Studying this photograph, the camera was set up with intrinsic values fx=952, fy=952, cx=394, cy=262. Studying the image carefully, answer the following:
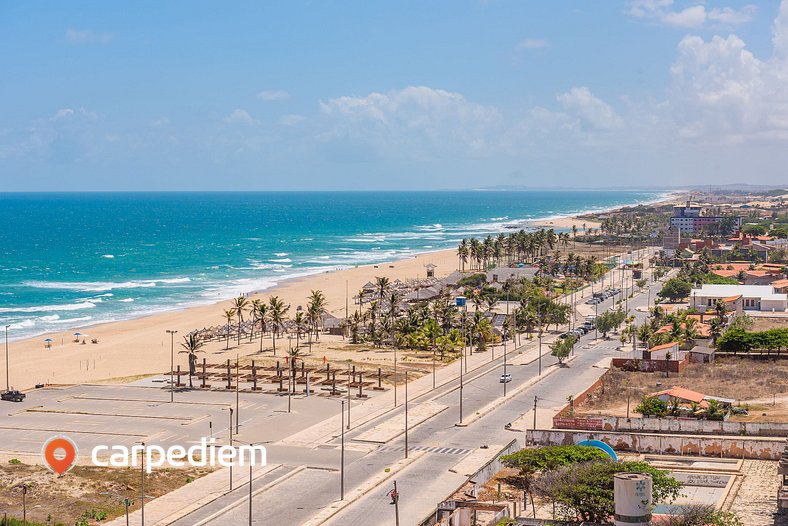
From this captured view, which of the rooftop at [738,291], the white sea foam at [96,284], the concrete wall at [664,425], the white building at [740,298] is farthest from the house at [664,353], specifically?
the white sea foam at [96,284]

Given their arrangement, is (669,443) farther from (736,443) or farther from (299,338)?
(299,338)

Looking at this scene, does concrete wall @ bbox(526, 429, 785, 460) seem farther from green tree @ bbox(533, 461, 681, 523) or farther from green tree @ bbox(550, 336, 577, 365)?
green tree @ bbox(550, 336, 577, 365)

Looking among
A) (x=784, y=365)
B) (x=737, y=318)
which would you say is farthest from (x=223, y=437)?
(x=737, y=318)

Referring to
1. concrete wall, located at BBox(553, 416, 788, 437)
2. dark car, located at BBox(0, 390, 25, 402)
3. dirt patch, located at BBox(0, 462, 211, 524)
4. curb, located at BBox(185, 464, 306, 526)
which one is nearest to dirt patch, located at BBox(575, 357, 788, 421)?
concrete wall, located at BBox(553, 416, 788, 437)

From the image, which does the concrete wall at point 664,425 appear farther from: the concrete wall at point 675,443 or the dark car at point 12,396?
the dark car at point 12,396

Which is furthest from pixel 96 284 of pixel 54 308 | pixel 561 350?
pixel 561 350

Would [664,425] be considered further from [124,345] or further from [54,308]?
[54,308]
